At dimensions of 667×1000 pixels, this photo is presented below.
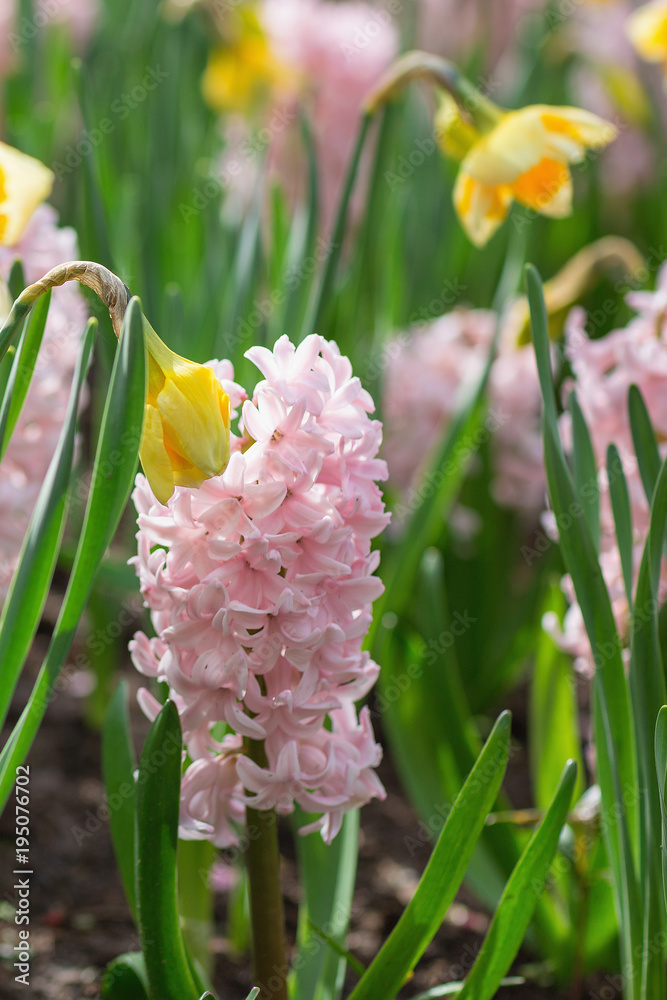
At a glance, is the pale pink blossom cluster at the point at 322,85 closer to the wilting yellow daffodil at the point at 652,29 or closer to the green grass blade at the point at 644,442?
the wilting yellow daffodil at the point at 652,29

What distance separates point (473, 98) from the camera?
3.59 feet

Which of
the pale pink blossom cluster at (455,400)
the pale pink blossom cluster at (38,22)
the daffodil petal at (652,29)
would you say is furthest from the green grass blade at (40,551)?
the pale pink blossom cluster at (38,22)

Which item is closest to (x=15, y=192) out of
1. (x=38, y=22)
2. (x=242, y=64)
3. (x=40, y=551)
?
(x=40, y=551)

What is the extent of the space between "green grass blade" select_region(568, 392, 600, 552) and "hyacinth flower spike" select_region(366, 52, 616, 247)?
13.9 inches

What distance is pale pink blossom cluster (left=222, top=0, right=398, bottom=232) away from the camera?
85.0 inches

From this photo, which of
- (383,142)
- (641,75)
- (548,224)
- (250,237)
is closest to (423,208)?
(548,224)

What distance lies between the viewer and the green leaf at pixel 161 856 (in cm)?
61

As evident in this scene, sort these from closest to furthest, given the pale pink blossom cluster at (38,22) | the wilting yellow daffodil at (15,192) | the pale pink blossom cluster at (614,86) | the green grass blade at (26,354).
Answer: the green grass blade at (26,354) < the wilting yellow daffodil at (15,192) < the pale pink blossom cluster at (38,22) < the pale pink blossom cluster at (614,86)

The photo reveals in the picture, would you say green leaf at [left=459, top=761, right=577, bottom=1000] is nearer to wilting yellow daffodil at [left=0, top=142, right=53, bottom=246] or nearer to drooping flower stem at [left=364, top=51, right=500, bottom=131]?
wilting yellow daffodil at [left=0, top=142, right=53, bottom=246]

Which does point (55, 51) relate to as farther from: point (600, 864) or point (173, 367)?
point (600, 864)

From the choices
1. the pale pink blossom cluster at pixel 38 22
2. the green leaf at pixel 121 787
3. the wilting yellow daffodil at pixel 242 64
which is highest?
the pale pink blossom cluster at pixel 38 22

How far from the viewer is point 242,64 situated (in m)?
1.94

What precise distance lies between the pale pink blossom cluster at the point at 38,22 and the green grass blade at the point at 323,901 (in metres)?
1.63

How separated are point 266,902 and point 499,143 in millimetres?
820
